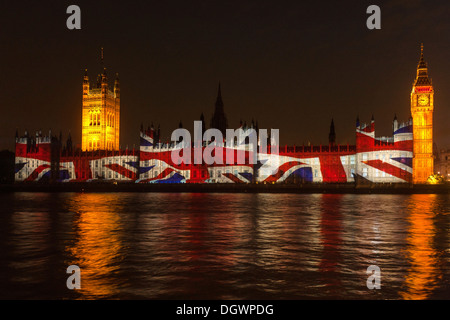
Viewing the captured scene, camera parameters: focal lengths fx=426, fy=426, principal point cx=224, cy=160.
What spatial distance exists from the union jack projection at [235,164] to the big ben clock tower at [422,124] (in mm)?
1209

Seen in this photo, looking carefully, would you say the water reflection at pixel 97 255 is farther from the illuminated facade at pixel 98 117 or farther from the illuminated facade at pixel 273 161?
the illuminated facade at pixel 98 117

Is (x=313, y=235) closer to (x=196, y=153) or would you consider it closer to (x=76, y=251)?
(x=76, y=251)

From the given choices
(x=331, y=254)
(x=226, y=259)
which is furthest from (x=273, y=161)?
(x=226, y=259)

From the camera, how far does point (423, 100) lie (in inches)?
2768

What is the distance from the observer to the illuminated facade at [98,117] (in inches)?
4097

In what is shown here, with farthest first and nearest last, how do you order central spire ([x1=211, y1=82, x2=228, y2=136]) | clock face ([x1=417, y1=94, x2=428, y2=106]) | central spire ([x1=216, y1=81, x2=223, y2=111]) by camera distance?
central spire ([x1=216, y1=81, x2=223, y2=111]) → central spire ([x1=211, y1=82, x2=228, y2=136]) → clock face ([x1=417, y1=94, x2=428, y2=106])

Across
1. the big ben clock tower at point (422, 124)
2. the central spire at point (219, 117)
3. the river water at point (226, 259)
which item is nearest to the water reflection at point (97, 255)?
the river water at point (226, 259)

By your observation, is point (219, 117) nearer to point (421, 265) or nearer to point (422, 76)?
point (422, 76)

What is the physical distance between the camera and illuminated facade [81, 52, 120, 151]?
4097 inches

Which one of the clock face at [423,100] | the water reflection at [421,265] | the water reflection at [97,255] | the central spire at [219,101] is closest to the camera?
the water reflection at [421,265]

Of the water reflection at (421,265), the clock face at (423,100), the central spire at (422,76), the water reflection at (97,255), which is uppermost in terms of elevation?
the central spire at (422,76)

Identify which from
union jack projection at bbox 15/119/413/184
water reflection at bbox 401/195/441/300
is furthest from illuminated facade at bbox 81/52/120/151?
water reflection at bbox 401/195/441/300

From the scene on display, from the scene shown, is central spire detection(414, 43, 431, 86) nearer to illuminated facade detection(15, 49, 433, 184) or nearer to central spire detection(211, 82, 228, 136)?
illuminated facade detection(15, 49, 433, 184)

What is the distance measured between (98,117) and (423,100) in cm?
7275
